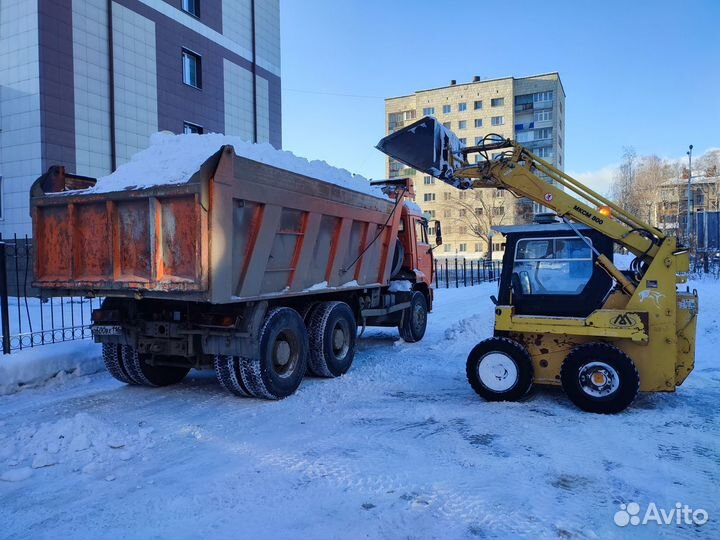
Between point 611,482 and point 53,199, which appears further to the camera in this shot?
point 53,199

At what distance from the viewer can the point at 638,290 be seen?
5.84 meters

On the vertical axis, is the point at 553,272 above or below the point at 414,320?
above

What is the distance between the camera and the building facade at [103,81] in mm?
14562

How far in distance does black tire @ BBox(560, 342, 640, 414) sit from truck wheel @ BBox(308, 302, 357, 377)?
3.21 m

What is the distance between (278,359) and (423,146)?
3220 mm

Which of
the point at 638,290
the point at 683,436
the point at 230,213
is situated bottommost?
the point at 683,436

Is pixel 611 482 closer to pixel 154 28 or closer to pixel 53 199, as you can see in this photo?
pixel 53 199

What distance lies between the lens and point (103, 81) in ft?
53.1

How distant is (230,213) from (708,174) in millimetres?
56206

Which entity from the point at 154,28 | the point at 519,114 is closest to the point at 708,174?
the point at 519,114

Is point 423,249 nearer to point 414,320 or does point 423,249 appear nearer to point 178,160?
point 414,320

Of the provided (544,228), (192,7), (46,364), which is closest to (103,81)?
(192,7)

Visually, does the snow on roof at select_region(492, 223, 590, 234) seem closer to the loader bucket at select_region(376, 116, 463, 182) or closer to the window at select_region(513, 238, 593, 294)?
the window at select_region(513, 238, 593, 294)

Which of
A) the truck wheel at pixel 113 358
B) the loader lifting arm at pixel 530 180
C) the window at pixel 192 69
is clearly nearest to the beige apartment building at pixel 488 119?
the window at pixel 192 69
